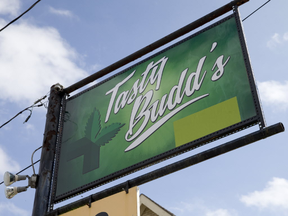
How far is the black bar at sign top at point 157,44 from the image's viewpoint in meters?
6.45

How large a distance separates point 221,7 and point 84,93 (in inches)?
113

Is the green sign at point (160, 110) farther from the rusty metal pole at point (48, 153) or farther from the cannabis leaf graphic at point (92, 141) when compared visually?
the rusty metal pole at point (48, 153)

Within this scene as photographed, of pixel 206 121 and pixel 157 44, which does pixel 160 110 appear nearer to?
pixel 206 121

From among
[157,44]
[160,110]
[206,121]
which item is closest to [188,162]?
[206,121]

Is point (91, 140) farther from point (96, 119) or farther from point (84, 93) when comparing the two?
point (84, 93)

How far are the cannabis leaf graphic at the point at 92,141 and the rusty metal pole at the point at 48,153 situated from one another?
14.1 inches

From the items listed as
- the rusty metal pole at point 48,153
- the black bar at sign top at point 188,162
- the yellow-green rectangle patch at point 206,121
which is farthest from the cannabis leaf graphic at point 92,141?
the yellow-green rectangle patch at point 206,121

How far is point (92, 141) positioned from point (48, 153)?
0.86 metres

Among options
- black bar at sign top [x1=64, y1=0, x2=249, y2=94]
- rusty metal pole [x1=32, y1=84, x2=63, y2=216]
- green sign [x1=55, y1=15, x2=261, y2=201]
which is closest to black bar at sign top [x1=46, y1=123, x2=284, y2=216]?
green sign [x1=55, y1=15, x2=261, y2=201]

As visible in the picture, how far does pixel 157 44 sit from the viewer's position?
704 centimetres

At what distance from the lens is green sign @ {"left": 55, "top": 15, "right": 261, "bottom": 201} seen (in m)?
5.66

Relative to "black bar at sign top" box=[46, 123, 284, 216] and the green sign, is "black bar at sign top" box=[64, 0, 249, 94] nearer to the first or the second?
the green sign

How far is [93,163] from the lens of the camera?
6703 millimetres

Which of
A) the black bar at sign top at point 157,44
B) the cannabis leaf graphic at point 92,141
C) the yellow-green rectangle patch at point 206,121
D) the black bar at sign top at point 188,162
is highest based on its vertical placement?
the black bar at sign top at point 157,44
